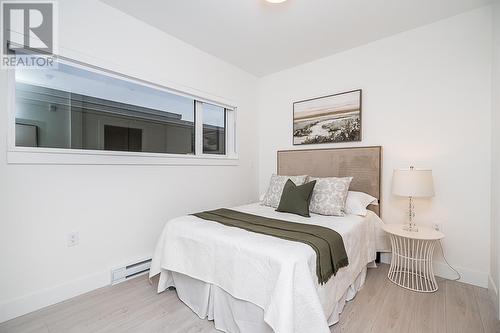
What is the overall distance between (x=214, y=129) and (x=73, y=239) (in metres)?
2.07

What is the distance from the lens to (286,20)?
2.37 metres

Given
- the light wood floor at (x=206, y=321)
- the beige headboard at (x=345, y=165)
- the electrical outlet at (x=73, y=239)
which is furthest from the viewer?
the beige headboard at (x=345, y=165)

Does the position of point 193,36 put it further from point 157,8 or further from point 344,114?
point 344,114

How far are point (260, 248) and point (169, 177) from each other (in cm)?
163

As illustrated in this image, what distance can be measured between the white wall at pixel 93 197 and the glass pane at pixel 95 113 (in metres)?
0.16

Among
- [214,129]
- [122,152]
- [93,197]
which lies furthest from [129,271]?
[214,129]

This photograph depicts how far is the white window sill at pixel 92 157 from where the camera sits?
1.76 meters

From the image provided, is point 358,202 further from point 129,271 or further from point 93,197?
point 93,197

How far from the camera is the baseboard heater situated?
221cm

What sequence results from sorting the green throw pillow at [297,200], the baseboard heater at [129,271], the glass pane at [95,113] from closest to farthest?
the glass pane at [95,113], the baseboard heater at [129,271], the green throw pillow at [297,200]

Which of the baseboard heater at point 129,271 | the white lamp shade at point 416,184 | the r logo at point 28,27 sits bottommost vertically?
the baseboard heater at point 129,271

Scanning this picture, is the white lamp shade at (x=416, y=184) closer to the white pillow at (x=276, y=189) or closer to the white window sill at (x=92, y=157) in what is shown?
the white pillow at (x=276, y=189)

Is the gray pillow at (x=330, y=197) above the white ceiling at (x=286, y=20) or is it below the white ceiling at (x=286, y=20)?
below

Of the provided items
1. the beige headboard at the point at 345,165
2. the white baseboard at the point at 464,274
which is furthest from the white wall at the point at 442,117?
the beige headboard at the point at 345,165
